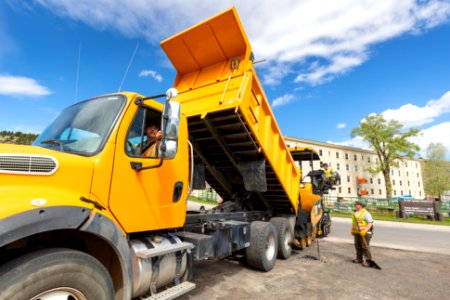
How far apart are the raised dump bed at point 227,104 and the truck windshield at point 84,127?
5.87 ft

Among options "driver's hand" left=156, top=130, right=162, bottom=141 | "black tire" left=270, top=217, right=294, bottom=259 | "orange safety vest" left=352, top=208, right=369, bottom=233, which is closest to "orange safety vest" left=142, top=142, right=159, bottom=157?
"driver's hand" left=156, top=130, right=162, bottom=141

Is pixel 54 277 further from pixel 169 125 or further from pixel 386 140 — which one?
pixel 386 140

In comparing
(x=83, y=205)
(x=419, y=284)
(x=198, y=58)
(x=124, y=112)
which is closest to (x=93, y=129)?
(x=124, y=112)

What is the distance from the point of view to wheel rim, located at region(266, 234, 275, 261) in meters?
5.57

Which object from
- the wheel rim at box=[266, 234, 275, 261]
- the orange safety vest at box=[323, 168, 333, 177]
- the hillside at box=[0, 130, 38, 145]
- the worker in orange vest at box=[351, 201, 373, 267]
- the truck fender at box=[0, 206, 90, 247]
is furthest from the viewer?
the orange safety vest at box=[323, 168, 333, 177]

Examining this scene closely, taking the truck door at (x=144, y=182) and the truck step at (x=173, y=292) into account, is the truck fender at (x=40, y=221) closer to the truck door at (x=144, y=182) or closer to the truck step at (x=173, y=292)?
the truck door at (x=144, y=182)

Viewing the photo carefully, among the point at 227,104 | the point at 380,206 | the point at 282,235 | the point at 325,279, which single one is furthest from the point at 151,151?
the point at 380,206

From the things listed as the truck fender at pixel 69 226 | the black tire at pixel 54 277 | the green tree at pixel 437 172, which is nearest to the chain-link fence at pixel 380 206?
the truck fender at pixel 69 226

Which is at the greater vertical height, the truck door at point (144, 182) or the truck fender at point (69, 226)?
the truck door at point (144, 182)

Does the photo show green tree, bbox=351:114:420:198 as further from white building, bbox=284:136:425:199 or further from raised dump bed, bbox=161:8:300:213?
raised dump bed, bbox=161:8:300:213

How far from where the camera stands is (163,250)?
2953 millimetres

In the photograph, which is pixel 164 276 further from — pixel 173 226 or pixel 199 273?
pixel 199 273

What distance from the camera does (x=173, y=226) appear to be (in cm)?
344

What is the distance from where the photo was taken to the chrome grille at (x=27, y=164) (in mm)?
2072
